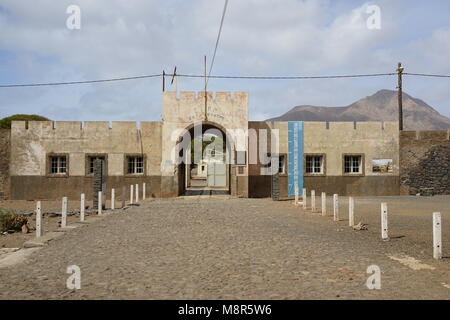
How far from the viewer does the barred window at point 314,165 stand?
25.2 metres

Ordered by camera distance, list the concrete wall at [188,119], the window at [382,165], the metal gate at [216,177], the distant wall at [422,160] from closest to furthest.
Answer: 1. the concrete wall at [188,119]
2. the window at [382,165]
3. the distant wall at [422,160]
4. the metal gate at [216,177]

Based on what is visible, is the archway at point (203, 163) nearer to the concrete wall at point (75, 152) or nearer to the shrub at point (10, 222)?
the concrete wall at point (75, 152)

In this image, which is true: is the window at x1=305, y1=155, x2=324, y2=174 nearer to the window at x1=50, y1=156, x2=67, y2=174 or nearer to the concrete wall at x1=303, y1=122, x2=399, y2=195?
the concrete wall at x1=303, y1=122, x2=399, y2=195

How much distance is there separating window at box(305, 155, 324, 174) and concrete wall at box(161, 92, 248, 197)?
413 cm

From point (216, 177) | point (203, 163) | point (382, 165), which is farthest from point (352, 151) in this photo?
point (203, 163)

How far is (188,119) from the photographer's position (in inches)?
926

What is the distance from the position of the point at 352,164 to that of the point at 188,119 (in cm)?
1026

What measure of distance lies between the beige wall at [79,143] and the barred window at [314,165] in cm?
882

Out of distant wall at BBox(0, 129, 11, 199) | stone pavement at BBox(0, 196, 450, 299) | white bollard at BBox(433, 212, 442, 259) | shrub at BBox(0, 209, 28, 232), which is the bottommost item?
shrub at BBox(0, 209, 28, 232)

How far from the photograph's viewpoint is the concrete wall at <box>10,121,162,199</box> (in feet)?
78.4

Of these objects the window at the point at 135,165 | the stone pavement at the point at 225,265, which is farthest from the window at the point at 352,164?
the stone pavement at the point at 225,265

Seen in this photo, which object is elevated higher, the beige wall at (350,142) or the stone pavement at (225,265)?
the beige wall at (350,142)

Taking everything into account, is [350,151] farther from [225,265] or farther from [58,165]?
[225,265]

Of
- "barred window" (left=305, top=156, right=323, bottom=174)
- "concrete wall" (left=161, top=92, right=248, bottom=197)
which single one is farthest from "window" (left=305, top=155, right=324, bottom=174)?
"concrete wall" (left=161, top=92, right=248, bottom=197)
